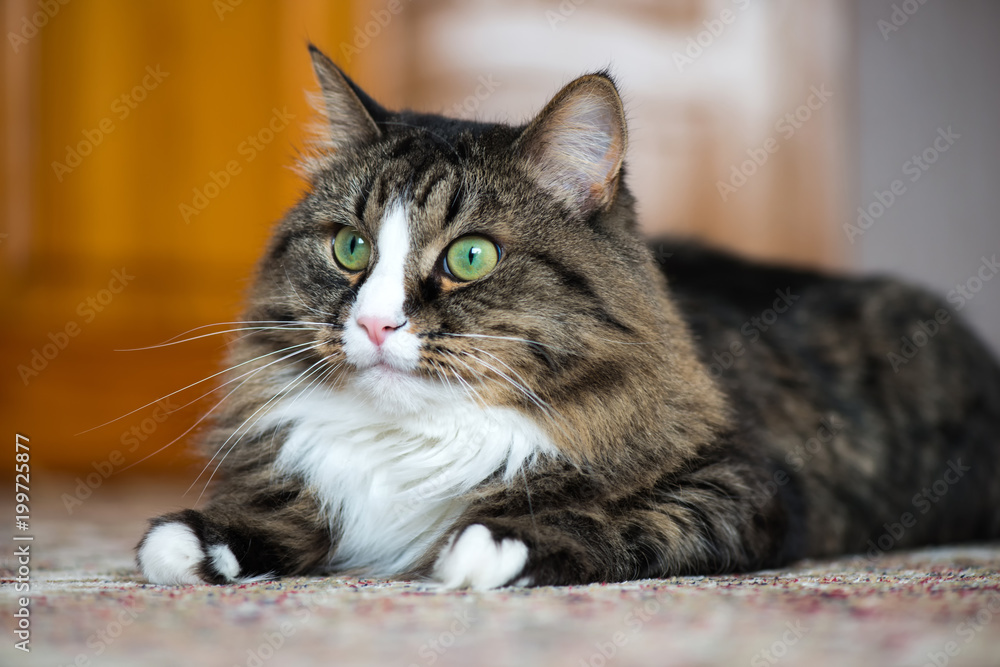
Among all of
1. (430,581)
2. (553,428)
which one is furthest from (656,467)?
(430,581)

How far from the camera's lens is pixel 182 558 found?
4.76 ft

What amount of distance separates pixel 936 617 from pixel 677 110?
360 cm

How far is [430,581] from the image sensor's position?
1.48 metres

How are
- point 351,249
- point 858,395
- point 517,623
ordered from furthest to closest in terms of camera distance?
point 858,395 → point 351,249 → point 517,623

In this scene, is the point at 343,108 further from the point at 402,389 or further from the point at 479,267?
the point at 402,389

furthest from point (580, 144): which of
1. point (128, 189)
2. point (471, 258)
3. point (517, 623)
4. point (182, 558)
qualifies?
point (128, 189)

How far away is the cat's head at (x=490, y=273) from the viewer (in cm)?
151

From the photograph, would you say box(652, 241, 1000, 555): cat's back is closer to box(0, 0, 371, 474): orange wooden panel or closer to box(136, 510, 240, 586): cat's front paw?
box(136, 510, 240, 586): cat's front paw

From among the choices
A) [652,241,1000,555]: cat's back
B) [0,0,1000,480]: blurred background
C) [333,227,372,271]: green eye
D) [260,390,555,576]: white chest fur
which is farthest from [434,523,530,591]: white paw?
[0,0,1000,480]: blurred background

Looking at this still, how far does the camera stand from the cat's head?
4.96 ft

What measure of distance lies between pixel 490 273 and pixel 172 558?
0.74 metres

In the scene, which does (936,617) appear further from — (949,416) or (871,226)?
(871,226)

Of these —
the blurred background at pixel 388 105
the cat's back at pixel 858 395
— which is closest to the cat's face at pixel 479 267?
the cat's back at pixel 858 395

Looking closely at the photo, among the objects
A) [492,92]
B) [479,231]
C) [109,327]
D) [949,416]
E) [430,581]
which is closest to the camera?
[430,581]
